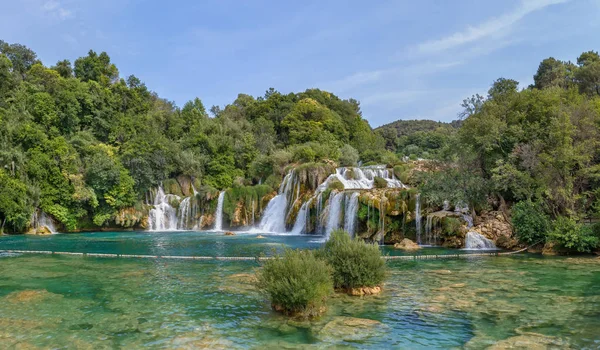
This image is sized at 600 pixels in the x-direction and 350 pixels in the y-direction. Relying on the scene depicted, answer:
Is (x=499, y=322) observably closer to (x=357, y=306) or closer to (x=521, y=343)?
(x=521, y=343)

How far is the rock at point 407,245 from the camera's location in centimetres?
1880

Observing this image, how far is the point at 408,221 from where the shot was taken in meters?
21.1

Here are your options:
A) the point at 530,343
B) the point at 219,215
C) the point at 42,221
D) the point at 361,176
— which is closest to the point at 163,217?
the point at 219,215

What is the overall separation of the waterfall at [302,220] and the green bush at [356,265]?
56.6 feet

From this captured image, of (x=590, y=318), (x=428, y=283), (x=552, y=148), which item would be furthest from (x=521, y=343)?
(x=552, y=148)

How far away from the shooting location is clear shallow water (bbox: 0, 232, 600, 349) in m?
6.62

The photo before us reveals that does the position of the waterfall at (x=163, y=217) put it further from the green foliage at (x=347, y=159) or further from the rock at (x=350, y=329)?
the rock at (x=350, y=329)

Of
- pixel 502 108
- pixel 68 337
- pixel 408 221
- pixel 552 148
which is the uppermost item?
pixel 502 108

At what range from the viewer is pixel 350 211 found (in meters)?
23.3

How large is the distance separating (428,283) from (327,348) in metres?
5.56

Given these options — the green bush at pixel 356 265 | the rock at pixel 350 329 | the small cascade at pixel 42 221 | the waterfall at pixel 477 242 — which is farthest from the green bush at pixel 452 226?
the small cascade at pixel 42 221

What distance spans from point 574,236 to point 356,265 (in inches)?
420

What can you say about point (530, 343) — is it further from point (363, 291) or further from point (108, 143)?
point (108, 143)

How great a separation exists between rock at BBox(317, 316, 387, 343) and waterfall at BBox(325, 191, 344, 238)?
16.3 meters
